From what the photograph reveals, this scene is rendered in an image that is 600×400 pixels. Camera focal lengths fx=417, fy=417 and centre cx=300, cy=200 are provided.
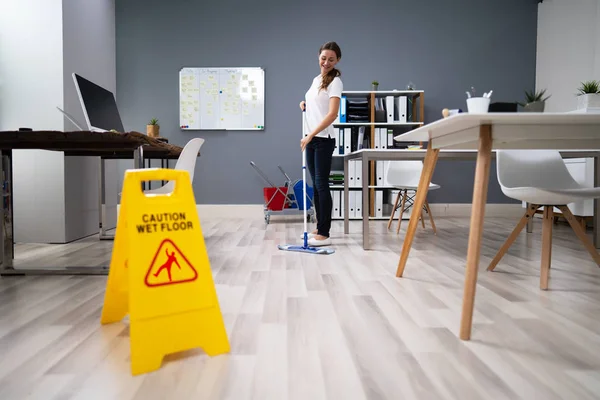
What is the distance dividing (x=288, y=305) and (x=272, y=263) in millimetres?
808

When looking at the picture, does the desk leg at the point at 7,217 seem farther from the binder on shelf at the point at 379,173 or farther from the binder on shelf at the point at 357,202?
the binder on shelf at the point at 379,173

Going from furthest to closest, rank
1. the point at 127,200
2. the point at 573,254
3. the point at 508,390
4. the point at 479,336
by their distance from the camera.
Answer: the point at 573,254 → the point at 479,336 → the point at 127,200 → the point at 508,390

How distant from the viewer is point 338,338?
4.22ft

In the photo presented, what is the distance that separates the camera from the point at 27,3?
3.02 metres

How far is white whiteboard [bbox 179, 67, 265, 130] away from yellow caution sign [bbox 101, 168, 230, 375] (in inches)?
153

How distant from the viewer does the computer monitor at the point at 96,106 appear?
2404 mm

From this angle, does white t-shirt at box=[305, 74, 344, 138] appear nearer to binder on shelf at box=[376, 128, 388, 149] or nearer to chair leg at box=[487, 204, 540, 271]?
chair leg at box=[487, 204, 540, 271]

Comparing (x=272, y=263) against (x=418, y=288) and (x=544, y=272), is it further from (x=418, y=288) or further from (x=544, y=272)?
(x=544, y=272)

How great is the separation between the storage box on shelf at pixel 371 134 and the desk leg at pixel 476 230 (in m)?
3.32

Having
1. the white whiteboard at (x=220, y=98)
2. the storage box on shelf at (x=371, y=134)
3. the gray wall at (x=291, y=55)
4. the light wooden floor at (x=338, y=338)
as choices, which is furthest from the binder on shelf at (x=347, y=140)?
the light wooden floor at (x=338, y=338)

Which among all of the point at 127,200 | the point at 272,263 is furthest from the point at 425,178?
the point at 127,200

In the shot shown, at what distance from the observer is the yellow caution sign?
1085mm

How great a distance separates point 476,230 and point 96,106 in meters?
2.34

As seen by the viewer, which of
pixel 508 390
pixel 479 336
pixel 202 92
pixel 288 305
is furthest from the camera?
pixel 202 92
